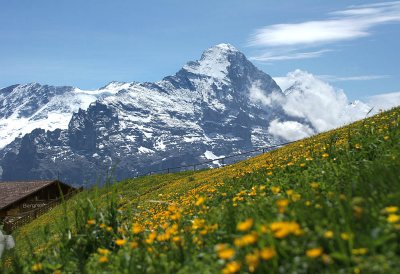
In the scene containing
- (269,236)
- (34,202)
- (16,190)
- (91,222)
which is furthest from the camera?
(16,190)

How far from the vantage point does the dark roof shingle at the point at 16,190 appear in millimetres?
71194

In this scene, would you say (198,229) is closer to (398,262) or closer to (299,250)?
(299,250)

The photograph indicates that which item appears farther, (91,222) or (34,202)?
(34,202)

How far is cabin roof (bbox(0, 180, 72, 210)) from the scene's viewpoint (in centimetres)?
7106

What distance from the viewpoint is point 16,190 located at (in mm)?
77625

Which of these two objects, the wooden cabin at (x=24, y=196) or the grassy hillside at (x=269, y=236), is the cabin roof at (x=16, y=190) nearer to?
the wooden cabin at (x=24, y=196)

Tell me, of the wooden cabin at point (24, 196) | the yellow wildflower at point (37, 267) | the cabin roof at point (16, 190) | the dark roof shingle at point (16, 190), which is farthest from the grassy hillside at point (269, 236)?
the dark roof shingle at point (16, 190)

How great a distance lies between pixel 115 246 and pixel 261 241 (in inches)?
133

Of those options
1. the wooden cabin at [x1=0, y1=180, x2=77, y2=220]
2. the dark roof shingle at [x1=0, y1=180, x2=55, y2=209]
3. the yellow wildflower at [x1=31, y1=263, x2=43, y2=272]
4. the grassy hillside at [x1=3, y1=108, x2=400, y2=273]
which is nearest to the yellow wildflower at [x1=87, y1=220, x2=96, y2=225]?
the grassy hillside at [x1=3, y1=108, x2=400, y2=273]

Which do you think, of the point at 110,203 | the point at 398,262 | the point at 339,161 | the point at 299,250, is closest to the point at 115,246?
the point at 110,203

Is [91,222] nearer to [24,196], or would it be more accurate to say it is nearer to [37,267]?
[37,267]

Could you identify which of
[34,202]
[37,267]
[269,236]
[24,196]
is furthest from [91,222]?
[34,202]

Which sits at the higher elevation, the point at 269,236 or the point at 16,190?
the point at 269,236

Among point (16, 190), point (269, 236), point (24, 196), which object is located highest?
point (269, 236)
